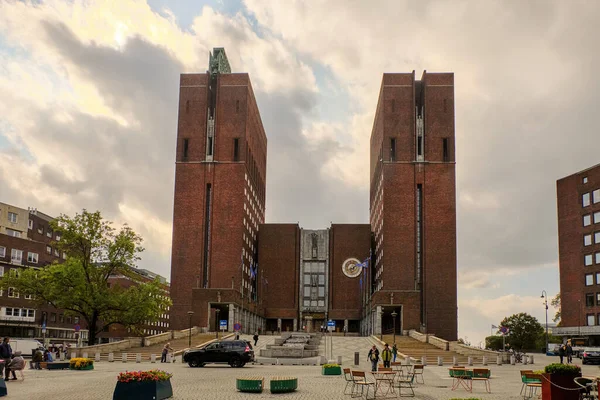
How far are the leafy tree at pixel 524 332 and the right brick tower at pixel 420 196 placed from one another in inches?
935

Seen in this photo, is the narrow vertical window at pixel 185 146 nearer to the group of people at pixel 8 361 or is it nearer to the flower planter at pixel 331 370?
the flower planter at pixel 331 370

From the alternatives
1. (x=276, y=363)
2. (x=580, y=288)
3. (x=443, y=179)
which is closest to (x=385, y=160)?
(x=443, y=179)

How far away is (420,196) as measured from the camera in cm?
9612

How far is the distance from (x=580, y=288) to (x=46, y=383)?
88570mm

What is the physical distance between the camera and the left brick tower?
94812mm

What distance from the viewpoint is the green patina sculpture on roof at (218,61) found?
109 metres

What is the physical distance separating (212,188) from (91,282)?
38.3 meters

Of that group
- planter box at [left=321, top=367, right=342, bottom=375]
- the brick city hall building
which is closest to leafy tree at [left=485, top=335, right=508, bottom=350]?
the brick city hall building

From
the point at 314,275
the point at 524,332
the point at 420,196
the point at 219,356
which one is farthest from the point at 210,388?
the point at 524,332

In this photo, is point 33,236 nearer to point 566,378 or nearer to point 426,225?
point 426,225

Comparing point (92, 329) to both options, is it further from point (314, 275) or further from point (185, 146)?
point (314, 275)

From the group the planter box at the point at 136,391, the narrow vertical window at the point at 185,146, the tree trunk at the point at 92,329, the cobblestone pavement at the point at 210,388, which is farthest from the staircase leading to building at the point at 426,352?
the narrow vertical window at the point at 185,146

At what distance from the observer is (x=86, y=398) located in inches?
896

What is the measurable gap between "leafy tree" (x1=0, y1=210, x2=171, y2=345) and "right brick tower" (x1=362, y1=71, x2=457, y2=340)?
39545mm
